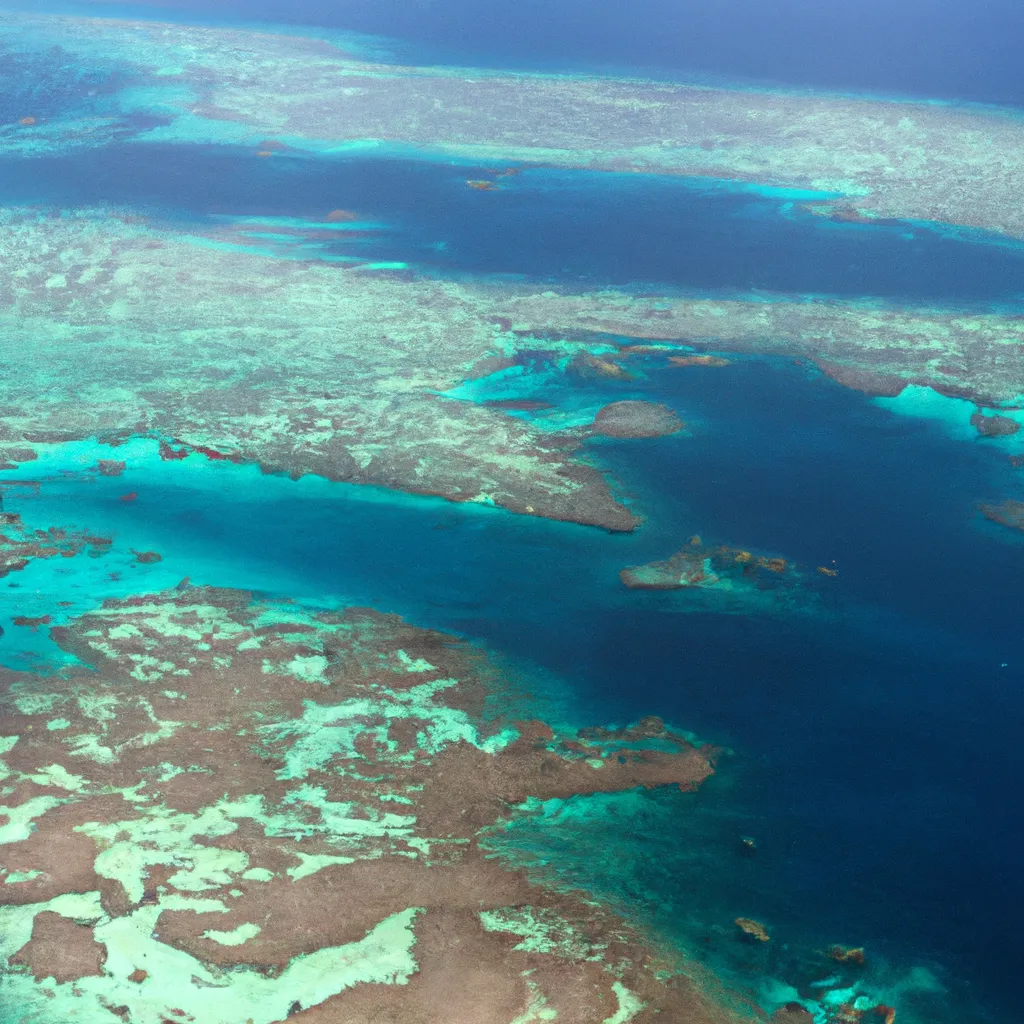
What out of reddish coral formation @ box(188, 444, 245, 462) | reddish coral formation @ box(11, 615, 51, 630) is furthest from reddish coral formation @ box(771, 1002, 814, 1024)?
reddish coral formation @ box(188, 444, 245, 462)

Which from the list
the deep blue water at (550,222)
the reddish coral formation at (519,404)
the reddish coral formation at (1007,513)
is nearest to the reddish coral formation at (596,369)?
the reddish coral formation at (519,404)

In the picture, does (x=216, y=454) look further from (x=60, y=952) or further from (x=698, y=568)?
(x=60, y=952)

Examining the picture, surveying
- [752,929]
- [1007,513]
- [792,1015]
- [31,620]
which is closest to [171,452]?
[31,620]

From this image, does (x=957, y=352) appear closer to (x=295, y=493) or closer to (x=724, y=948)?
(x=295, y=493)

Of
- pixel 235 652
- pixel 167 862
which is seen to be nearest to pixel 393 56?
pixel 235 652

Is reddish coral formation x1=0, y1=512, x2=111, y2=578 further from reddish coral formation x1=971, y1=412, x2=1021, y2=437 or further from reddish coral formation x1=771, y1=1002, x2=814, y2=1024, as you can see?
reddish coral formation x1=971, y1=412, x2=1021, y2=437

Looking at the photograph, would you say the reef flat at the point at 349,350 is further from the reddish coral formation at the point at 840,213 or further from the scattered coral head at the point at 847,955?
the scattered coral head at the point at 847,955
